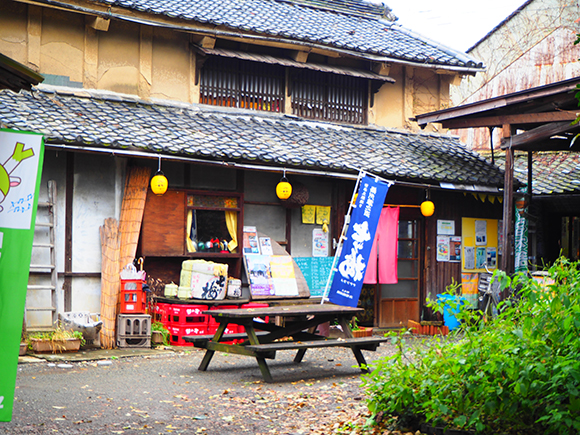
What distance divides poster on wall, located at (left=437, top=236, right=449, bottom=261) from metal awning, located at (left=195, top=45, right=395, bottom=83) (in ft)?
12.1

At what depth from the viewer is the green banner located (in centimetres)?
446

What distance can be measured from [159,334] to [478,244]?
7627 mm

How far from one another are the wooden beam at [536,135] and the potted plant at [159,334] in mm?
7139

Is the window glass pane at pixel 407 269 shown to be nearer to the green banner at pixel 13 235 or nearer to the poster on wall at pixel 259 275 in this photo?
the poster on wall at pixel 259 275

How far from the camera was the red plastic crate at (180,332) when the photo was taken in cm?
1075

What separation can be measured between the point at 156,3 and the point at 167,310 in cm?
601

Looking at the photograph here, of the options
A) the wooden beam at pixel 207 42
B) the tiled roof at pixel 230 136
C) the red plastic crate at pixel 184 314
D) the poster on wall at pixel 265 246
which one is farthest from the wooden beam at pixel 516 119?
the red plastic crate at pixel 184 314

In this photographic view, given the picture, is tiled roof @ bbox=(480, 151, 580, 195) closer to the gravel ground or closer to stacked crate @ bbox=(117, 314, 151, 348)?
the gravel ground

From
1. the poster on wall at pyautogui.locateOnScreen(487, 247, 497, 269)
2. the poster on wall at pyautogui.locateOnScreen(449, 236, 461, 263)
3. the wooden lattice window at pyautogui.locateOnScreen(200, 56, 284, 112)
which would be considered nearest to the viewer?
the wooden lattice window at pyautogui.locateOnScreen(200, 56, 284, 112)

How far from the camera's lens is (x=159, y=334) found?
34.6 ft

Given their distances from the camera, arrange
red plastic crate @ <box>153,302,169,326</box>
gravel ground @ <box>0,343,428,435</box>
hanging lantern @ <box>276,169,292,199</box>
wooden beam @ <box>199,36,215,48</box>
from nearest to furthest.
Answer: gravel ground @ <box>0,343,428,435</box>, red plastic crate @ <box>153,302,169,326</box>, hanging lantern @ <box>276,169,292,199</box>, wooden beam @ <box>199,36,215,48</box>

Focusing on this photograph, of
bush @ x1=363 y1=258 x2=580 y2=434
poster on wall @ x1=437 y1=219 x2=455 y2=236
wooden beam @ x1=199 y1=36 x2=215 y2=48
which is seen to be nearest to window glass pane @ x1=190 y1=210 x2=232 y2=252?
wooden beam @ x1=199 y1=36 x2=215 y2=48

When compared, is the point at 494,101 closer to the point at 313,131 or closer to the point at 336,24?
the point at 313,131

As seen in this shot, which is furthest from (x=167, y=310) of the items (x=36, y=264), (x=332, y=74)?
(x=332, y=74)
